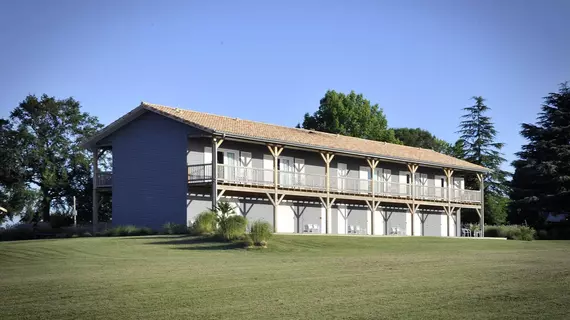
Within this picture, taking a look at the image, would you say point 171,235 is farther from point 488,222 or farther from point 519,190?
point 488,222

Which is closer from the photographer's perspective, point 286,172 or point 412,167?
point 286,172

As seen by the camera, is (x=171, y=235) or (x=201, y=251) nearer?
(x=201, y=251)

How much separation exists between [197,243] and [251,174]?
8496mm

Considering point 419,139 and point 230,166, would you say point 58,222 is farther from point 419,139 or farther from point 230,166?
point 419,139

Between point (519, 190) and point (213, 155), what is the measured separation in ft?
102

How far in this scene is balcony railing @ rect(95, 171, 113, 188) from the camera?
3784cm

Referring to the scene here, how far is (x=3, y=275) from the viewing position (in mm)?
17344

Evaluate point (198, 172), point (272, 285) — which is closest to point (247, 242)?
point (198, 172)

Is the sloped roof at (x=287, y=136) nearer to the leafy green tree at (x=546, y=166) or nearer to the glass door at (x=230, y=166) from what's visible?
the glass door at (x=230, y=166)

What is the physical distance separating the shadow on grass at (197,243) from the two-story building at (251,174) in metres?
4.14

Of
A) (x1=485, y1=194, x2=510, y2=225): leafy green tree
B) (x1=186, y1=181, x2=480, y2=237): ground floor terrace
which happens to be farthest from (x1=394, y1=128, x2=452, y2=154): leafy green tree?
(x1=186, y1=181, x2=480, y2=237): ground floor terrace

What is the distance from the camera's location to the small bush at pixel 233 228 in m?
26.6

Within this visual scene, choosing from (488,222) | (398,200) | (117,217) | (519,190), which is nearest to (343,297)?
(117,217)

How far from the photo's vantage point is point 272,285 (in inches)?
575
